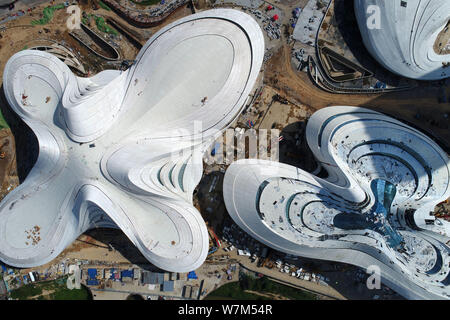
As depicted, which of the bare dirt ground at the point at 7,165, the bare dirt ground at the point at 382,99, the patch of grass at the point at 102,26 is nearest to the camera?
the bare dirt ground at the point at 7,165

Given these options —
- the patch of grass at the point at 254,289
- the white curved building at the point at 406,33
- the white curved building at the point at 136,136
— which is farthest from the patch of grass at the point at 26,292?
the white curved building at the point at 406,33

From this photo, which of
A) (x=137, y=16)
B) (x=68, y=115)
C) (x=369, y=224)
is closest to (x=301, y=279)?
(x=369, y=224)

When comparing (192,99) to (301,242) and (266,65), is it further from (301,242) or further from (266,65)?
(301,242)

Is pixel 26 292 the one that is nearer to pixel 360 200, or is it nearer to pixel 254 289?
pixel 254 289

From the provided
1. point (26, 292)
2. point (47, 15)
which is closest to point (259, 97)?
point (47, 15)

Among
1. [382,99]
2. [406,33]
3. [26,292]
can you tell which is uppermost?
[406,33]

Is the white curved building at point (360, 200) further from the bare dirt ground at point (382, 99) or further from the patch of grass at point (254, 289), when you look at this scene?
the patch of grass at point (254, 289)
